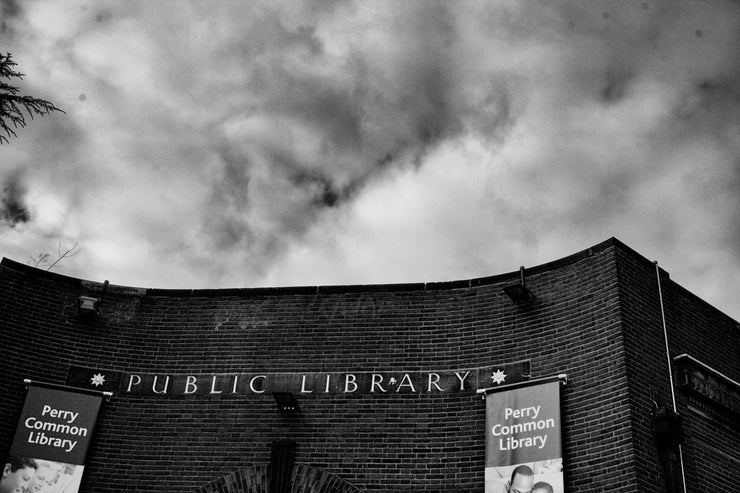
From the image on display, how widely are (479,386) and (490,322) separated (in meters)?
1.06

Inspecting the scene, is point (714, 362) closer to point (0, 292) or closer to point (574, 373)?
point (574, 373)

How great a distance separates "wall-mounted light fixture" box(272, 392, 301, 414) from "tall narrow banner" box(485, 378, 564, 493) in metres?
2.89

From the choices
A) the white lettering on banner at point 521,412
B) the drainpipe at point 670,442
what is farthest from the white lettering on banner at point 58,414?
the drainpipe at point 670,442

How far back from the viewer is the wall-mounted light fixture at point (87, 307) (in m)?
13.7

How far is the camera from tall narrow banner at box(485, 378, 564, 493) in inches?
441

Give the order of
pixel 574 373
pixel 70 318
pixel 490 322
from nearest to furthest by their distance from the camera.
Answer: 1. pixel 574 373
2. pixel 490 322
3. pixel 70 318

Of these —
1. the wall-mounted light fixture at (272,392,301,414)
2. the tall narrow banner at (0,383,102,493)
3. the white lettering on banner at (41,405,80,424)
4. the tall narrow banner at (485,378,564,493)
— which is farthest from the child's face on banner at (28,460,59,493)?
the tall narrow banner at (485,378,564,493)

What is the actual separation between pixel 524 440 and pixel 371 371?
103 inches

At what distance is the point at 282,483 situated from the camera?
12.1 metres

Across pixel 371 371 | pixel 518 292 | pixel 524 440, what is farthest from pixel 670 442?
pixel 371 371

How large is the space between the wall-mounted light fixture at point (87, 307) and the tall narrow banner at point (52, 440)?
1307 millimetres

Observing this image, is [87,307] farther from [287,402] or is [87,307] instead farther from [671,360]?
[671,360]

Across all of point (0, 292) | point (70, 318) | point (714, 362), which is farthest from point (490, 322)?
point (0, 292)

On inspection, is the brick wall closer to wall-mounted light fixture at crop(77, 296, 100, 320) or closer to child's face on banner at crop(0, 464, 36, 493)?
wall-mounted light fixture at crop(77, 296, 100, 320)
